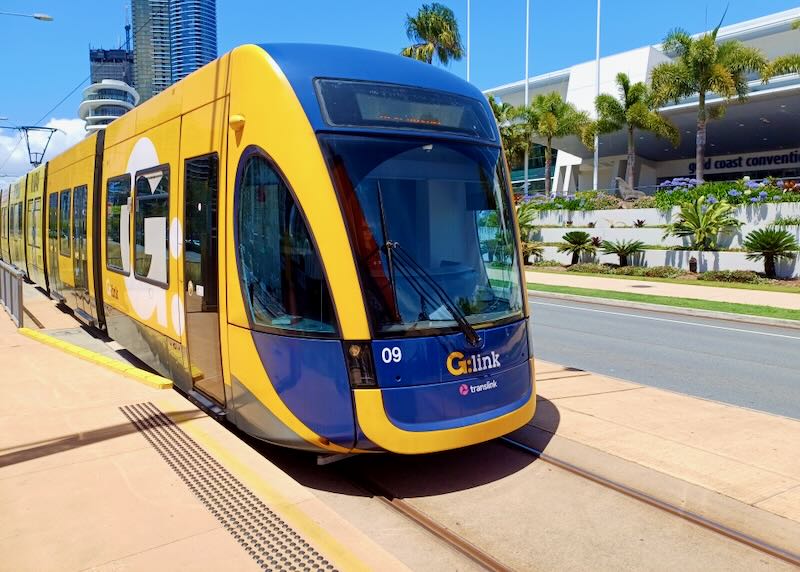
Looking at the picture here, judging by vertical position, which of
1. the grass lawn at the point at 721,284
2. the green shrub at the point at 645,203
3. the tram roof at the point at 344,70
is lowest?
the grass lawn at the point at 721,284

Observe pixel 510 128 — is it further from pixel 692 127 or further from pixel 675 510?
pixel 675 510

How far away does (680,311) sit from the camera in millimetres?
16344

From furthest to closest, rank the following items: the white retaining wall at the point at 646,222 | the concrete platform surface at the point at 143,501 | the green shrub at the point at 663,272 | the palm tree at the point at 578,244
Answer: the palm tree at the point at 578,244 → the green shrub at the point at 663,272 → the white retaining wall at the point at 646,222 → the concrete platform surface at the point at 143,501

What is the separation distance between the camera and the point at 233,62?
5.57m

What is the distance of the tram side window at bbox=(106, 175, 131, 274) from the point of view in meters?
8.62

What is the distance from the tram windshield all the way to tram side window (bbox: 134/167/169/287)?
2974mm

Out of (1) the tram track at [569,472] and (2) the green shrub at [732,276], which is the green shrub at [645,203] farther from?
(1) the tram track at [569,472]

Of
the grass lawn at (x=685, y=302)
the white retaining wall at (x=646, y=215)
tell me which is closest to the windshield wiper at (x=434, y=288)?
the grass lawn at (x=685, y=302)

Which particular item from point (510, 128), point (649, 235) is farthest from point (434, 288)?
point (510, 128)

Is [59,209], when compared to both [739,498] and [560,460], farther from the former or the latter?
[739,498]

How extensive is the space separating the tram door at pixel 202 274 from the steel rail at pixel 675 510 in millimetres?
2884

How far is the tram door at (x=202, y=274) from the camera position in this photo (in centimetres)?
577

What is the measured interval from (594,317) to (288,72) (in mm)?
12161

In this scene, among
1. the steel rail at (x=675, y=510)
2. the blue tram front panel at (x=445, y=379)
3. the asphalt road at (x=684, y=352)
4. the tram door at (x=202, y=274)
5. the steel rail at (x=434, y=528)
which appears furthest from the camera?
the asphalt road at (x=684, y=352)
